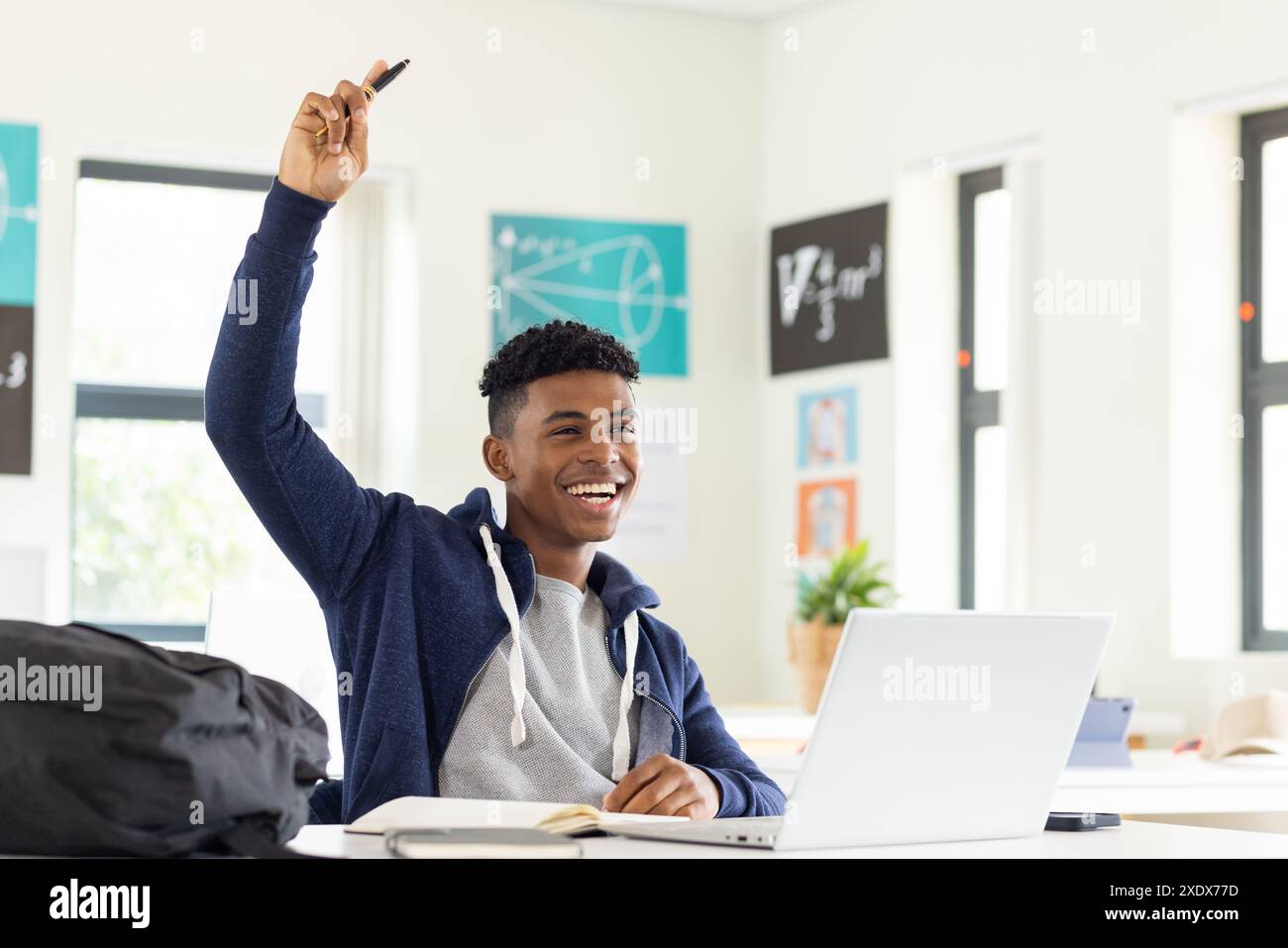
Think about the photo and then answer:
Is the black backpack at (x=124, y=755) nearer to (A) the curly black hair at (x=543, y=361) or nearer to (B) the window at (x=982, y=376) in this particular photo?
(A) the curly black hair at (x=543, y=361)

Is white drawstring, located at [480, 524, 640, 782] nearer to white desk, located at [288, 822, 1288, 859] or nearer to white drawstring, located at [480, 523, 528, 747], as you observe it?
white drawstring, located at [480, 523, 528, 747]

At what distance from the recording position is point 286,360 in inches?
70.0

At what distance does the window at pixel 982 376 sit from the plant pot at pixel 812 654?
59 cm

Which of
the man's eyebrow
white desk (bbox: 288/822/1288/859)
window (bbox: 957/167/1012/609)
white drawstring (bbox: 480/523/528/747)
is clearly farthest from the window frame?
white desk (bbox: 288/822/1288/859)

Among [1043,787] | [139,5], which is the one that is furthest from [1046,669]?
[139,5]

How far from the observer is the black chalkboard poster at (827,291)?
18.2 feet

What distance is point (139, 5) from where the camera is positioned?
5.25 metres

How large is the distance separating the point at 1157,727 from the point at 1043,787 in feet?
9.93

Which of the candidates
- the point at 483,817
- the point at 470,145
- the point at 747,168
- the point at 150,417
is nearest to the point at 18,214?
the point at 150,417

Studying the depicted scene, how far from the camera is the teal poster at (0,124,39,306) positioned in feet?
16.6

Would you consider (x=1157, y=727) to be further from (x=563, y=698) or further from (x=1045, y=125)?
(x=563, y=698)

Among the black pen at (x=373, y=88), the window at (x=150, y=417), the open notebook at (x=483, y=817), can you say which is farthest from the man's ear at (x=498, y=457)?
the window at (x=150, y=417)

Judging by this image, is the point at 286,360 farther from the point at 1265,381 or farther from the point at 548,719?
the point at 1265,381

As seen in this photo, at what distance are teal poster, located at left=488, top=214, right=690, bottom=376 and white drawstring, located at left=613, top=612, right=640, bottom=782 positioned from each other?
12.0 ft
